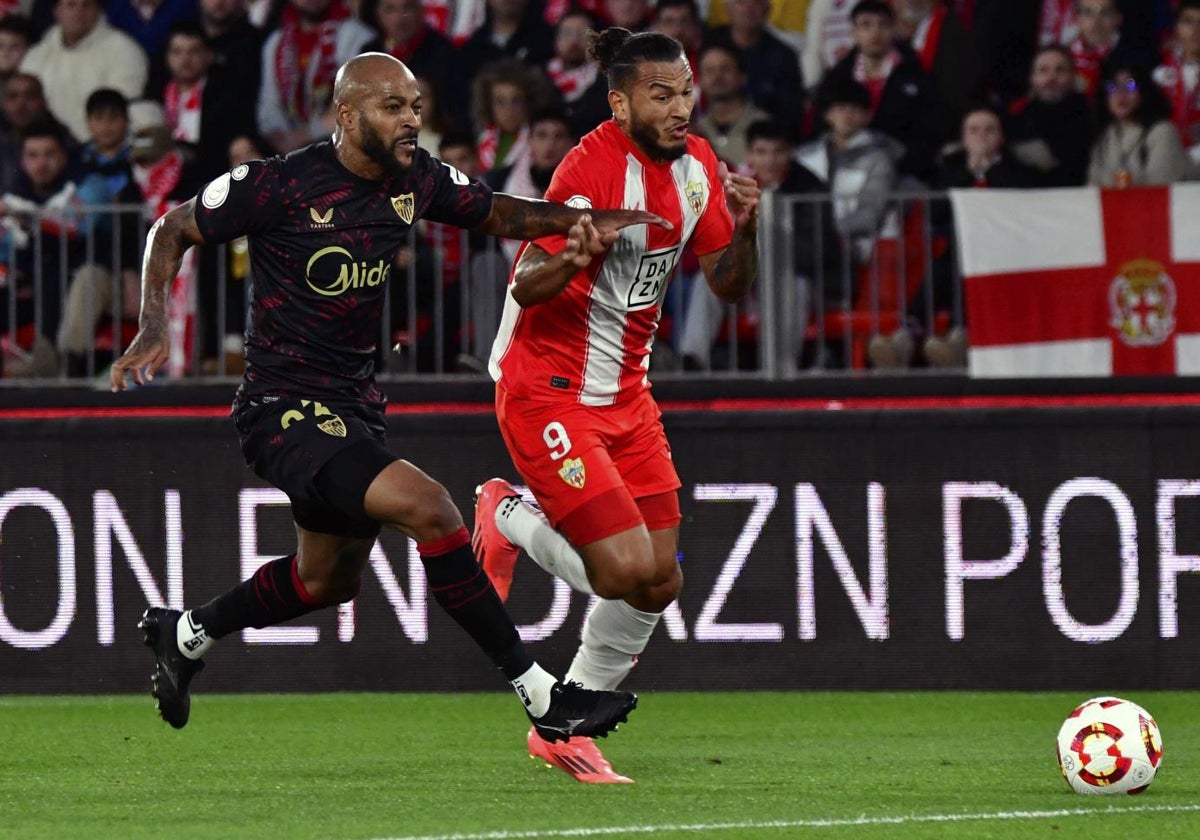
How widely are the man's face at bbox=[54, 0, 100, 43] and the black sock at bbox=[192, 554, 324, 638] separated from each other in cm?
645

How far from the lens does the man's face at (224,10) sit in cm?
1318

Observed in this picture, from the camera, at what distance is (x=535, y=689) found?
22.4 ft

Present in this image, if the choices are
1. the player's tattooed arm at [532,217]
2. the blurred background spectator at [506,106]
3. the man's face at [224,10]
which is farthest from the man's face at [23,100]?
the player's tattooed arm at [532,217]

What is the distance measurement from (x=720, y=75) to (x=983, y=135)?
1.56m

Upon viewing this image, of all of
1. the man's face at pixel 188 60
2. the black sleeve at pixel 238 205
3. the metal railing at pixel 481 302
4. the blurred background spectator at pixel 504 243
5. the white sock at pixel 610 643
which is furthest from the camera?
the man's face at pixel 188 60

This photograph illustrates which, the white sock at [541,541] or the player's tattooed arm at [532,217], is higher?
the player's tattooed arm at [532,217]

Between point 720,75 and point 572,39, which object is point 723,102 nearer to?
point 720,75

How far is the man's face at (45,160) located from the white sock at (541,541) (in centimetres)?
501

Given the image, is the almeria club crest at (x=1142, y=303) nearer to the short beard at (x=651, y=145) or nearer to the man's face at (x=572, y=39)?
the short beard at (x=651, y=145)

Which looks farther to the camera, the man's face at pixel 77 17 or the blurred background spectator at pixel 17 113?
the man's face at pixel 77 17

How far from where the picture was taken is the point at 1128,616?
9.41m

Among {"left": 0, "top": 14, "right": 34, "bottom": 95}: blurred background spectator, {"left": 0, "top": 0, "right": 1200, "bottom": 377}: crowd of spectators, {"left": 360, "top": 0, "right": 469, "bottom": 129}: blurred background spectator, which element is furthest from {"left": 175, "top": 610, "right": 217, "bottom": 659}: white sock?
{"left": 0, "top": 14, "right": 34, "bottom": 95}: blurred background spectator

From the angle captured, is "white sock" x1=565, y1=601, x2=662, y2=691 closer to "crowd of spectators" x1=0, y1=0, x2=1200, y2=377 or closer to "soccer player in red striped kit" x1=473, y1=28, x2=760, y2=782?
"soccer player in red striped kit" x1=473, y1=28, x2=760, y2=782

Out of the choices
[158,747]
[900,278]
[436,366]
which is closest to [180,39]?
[436,366]
